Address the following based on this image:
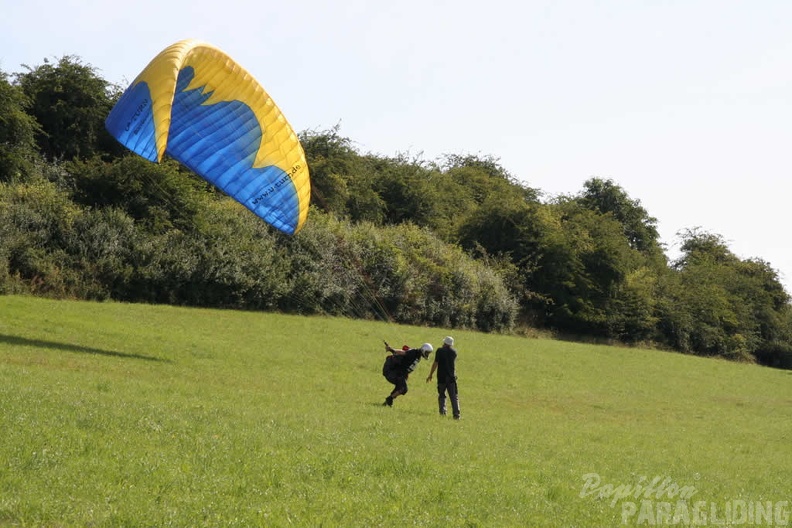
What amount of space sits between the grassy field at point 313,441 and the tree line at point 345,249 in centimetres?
428

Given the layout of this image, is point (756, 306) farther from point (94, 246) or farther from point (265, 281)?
point (94, 246)

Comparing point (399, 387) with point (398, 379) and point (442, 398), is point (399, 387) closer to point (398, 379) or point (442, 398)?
point (398, 379)

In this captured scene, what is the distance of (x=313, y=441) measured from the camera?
11703mm

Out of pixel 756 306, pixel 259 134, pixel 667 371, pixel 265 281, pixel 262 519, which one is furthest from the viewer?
pixel 756 306

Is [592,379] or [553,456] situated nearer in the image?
[553,456]

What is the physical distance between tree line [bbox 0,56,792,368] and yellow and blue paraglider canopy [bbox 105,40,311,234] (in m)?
12.0

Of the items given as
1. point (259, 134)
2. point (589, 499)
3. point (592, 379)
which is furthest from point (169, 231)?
point (589, 499)

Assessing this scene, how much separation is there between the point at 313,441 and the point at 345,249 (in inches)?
1201

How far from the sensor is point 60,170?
34.9 m

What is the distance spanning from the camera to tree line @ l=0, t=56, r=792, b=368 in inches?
1276

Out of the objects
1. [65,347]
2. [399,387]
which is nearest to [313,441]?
[399,387]

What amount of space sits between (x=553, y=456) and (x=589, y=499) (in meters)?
3.64

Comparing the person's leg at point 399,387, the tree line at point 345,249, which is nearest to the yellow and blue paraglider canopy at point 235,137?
the person's leg at point 399,387

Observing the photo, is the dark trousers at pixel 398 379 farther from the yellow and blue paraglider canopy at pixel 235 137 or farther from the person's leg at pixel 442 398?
the yellow and blue paraglider canopy at pixel 235 137
